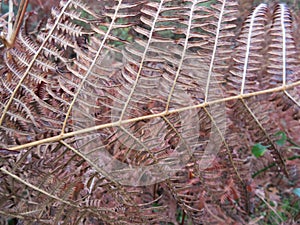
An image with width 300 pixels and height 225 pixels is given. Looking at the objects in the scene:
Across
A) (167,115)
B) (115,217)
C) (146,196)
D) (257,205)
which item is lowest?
(257,205)

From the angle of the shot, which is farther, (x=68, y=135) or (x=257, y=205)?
(x=257, y=205)

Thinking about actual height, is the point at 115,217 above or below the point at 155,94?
below

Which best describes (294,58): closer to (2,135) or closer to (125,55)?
(125,55)

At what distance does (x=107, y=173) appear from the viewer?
1.94 ft

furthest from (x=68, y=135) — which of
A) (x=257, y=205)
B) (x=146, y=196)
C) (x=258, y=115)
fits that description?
(x=257, y=205)

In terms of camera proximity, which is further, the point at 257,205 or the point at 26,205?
the point at 257,205

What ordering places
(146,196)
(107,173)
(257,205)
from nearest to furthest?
(107,173) → (146,196) → (257,205)

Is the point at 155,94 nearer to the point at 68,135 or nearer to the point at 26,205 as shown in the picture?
the point at 68,135

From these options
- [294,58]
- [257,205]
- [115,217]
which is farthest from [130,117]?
[257,205]

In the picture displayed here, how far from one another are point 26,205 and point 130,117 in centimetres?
22

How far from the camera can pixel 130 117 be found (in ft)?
2.00

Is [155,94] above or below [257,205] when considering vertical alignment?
above

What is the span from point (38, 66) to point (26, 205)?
223mm

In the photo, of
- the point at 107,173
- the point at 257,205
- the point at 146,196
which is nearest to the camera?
the point at 107,173
